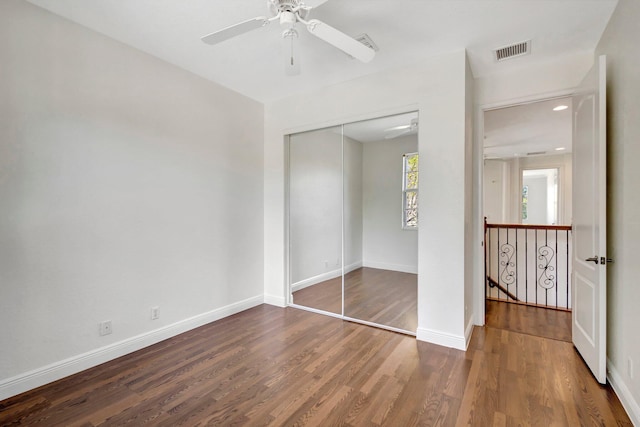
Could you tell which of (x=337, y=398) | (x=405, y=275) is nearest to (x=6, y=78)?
(x=337, y=398)

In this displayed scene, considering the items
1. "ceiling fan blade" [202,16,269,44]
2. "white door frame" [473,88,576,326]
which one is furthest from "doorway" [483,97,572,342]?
"ceiling fan blade" [202,16,269,44]

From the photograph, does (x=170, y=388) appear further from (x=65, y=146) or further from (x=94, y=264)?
(x=65, y=146)

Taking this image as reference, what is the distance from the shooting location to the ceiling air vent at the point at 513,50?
2.57 m

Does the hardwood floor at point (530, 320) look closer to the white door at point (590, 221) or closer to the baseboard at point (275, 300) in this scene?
the white door at point (590, 221)

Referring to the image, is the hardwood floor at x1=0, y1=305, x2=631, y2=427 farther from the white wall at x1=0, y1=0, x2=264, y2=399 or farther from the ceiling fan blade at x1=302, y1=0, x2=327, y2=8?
the ceiling fan blade at x1=302, y1=0, x2=327, y2=8

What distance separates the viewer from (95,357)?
2406 mm

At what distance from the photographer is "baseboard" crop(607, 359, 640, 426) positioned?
5.61 ft

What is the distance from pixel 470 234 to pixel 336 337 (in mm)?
1725

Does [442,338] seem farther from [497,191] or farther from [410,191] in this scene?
[497,191]

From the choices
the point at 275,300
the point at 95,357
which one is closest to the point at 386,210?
the point at 275,300

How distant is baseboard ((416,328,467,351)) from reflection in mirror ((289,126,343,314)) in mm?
1040

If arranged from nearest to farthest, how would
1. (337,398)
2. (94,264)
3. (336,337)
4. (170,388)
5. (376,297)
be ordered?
(337,398) < (170,388) < (94,264) < (336,337) < (376,297)

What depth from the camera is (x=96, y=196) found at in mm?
2420

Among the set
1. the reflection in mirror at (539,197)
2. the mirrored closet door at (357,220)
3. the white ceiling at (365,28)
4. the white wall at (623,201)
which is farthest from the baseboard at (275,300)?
the reflection in mirror at (539,197)
